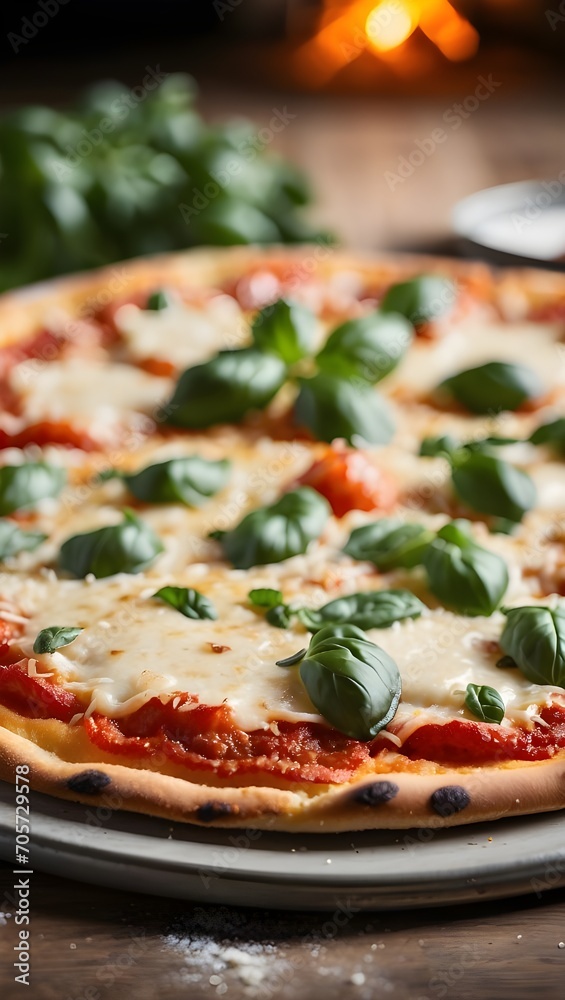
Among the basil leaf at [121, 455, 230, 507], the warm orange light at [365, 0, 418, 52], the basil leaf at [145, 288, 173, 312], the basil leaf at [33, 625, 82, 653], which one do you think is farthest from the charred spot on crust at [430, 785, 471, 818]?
the warm orange light at [365, 0, 418, 52]

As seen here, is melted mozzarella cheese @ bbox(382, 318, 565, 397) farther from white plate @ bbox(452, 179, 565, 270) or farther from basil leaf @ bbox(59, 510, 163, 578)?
basil leaf @ bbox(59, 510, 163, 578)

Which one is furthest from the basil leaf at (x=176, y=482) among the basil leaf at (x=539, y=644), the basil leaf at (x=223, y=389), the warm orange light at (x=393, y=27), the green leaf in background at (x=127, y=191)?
the warm orange light at (x=393, y=27)

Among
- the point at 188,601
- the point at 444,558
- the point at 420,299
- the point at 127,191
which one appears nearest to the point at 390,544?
the point at 444,558

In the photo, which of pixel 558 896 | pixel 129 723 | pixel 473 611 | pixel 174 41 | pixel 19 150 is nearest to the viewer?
pixel 558 896

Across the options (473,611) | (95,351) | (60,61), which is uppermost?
(473,611)

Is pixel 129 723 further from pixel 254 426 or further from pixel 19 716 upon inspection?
pixel 254 426

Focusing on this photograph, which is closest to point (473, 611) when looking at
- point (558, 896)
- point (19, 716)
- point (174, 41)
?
point (558, 896)

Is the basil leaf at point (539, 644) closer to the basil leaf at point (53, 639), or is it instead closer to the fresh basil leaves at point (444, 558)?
the fresh basil leaves at point (444, 558)
